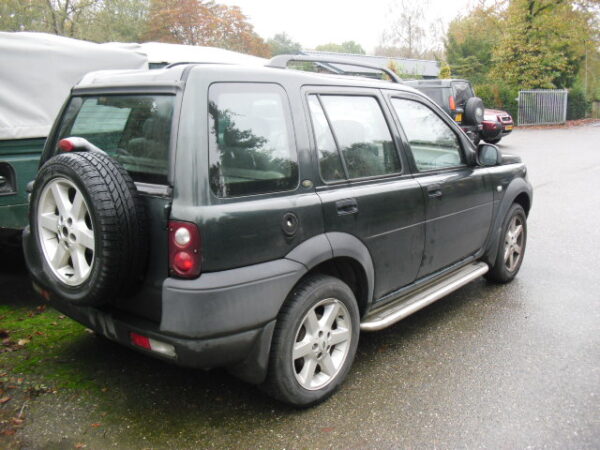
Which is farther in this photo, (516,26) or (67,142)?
(516,26)

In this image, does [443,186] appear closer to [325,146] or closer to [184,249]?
[325,146]

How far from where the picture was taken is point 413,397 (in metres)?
3.24

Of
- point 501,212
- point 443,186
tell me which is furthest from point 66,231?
point 501,212

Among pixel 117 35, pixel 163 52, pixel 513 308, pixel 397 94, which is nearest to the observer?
pixel 397 94

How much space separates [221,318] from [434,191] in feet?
6.56

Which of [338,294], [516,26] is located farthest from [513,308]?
[516,26]

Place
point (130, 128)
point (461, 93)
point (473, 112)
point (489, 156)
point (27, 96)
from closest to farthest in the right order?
point (130, 128) → point (489, 156) → point (27, 96) → point (473, 112) → point (461, 93)

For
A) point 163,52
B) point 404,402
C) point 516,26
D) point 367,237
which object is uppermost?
point 516,26

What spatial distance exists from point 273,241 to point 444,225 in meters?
1.74

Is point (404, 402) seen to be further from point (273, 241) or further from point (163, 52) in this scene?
point (163, 52)

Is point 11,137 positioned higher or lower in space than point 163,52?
lower

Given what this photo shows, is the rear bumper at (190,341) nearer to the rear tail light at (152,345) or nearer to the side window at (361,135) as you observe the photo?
the rear tail light at (152,345)

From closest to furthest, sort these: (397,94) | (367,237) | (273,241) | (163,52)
Answer: (273,241), (367,237), (397,94), (163,52)

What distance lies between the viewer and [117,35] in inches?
1281
